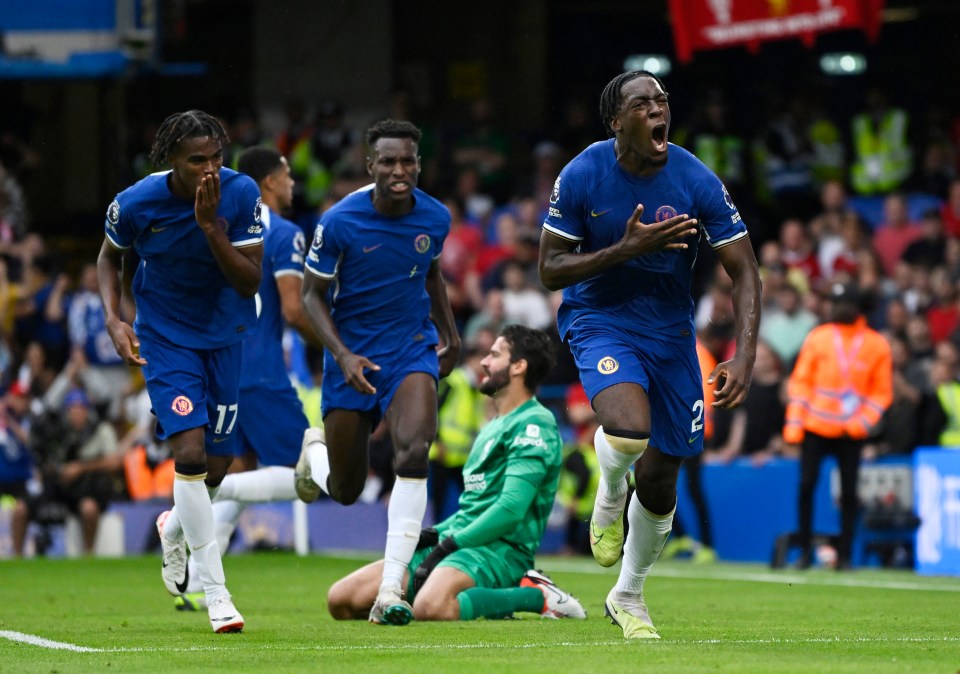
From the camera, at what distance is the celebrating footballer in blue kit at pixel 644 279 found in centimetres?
747

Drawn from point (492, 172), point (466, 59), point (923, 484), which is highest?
point (466, 59)

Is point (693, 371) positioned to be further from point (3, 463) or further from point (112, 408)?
point (112, 408)

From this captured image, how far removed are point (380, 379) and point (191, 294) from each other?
109cm

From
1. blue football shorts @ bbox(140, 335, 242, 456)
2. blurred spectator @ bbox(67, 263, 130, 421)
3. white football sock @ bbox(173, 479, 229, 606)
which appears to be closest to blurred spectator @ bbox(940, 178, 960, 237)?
blurred spectator @ bbox(67, 263, 130, 421)

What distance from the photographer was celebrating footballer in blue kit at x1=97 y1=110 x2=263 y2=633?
822cm

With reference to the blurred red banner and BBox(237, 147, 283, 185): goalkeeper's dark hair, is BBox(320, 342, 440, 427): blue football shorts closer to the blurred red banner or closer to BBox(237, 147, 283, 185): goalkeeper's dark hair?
BBox(237, 147, 283, 185): goalkeeper's dark hair

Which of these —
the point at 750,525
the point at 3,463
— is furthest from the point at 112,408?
the point at 750,525

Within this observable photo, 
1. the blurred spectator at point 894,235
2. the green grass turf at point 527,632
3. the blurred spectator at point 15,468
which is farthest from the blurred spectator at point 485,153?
the green grass turf at point 527,632

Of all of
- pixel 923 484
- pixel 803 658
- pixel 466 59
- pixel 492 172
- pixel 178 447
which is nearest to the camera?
pixel 803 658

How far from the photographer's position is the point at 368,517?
18.0 metres

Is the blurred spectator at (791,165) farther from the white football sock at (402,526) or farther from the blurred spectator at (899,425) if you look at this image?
the white football sock at (402,526)

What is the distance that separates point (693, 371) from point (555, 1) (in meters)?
19.7

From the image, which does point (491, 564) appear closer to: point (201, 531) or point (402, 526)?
point (402, 526)

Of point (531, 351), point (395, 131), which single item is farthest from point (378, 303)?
point (531, 351)
